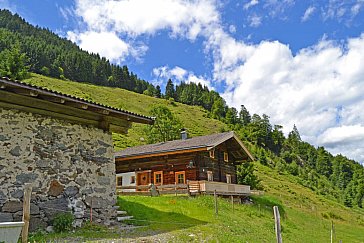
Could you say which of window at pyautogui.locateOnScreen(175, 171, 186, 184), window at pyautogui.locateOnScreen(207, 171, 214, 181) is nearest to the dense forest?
window at pyautogui.locateOnScreen(207, 171, 214, 181)

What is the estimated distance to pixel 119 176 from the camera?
29062mm

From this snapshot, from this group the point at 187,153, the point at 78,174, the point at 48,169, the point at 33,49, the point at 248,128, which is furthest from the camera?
the point at 248,128

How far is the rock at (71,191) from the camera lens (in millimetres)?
10884

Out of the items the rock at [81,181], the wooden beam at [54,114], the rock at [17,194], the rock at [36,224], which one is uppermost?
the wooden beam at [54,114]

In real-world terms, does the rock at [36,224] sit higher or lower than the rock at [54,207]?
lower

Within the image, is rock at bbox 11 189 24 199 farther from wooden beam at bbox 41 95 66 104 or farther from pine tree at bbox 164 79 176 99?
pine tree at bbox 164 79 176 99

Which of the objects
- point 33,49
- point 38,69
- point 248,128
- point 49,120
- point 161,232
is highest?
point 33,49

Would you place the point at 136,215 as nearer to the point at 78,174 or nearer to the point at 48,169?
the point at 78,174

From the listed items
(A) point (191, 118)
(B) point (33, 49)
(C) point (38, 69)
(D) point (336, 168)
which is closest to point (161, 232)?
(A) point (191, 118)

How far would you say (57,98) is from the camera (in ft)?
34.0

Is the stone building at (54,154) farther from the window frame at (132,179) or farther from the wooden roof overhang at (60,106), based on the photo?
the window frame at (132,179)

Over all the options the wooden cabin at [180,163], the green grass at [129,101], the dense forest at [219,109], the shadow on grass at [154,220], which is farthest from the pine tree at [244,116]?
the shadow on grass at [154,220]

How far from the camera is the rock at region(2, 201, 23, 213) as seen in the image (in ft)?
30.7

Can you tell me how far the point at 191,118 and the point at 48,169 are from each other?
78359mm
